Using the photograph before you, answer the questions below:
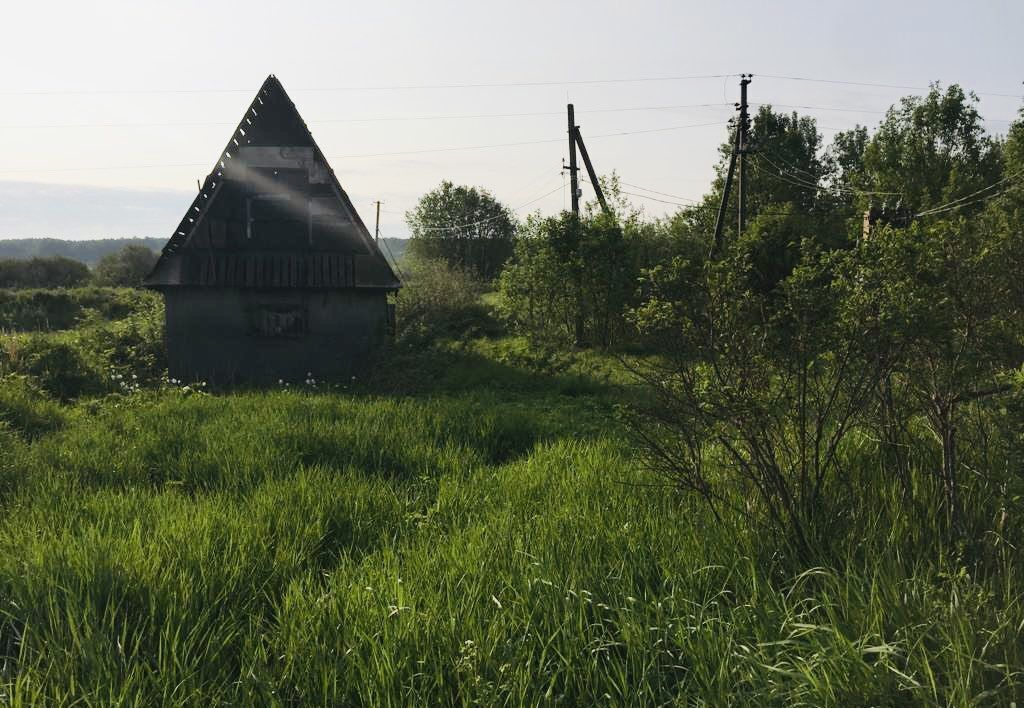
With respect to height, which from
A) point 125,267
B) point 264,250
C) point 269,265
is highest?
point 125,267

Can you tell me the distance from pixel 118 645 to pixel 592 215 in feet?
55.4

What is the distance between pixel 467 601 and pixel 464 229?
55.6 metres

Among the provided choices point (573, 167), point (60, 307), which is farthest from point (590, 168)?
point (60, 307)

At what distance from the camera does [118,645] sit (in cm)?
309

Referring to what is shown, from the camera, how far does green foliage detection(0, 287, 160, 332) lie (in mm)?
24906

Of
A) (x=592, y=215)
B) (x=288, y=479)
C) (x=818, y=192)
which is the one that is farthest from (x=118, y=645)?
(x=818, y=192)

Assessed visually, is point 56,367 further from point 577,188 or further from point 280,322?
point 577,188

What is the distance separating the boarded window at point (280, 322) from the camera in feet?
50.0

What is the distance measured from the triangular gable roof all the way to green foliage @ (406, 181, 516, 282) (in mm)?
37684

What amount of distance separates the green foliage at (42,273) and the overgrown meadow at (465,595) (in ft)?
154

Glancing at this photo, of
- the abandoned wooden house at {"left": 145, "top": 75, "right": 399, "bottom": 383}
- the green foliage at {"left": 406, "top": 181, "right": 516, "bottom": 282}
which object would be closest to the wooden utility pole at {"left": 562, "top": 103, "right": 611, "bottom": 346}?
the abandoned wooden house at {"left": 145, "top": 75, "right": 399, "bottom": 383}

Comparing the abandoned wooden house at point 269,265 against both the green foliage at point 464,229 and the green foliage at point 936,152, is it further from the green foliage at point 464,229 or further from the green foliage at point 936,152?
the green foliage at point 464,229

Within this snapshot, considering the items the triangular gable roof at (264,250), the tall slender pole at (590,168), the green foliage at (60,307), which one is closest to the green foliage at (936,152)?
the tall slender pole at (590,168)

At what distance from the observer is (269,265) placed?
14984mm
